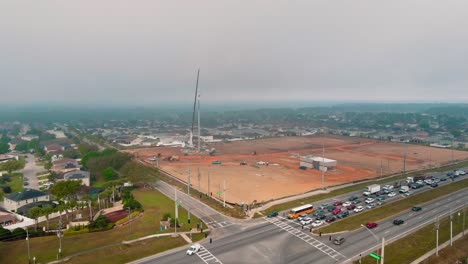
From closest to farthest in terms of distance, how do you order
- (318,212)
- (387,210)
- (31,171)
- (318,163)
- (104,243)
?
(104,243)
(318,212)
(387,210)
(318,163)
(31,171)

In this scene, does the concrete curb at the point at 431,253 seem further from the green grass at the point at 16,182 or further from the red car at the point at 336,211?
the green grass at the point at 16,182

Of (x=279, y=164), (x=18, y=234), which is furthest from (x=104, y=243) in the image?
(x=279, y=164)

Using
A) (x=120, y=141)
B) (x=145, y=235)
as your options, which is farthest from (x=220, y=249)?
(x=120, y=141)

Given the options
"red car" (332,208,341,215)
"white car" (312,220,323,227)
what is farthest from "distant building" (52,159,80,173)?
"red car" (332,208,341,215)

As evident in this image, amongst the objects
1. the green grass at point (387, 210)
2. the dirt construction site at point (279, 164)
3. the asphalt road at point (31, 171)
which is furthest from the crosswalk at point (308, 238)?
the asphalt road at point (31, 171)

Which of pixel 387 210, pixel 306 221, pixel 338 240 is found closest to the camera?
pixel 338 240

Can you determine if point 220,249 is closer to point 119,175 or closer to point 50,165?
point 119,175

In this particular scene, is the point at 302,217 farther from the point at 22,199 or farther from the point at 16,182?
the point at 16,182
